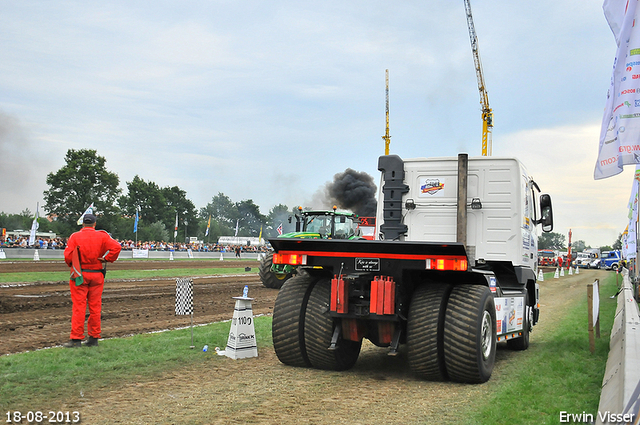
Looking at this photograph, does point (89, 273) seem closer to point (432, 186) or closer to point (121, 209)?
point (432, 186)

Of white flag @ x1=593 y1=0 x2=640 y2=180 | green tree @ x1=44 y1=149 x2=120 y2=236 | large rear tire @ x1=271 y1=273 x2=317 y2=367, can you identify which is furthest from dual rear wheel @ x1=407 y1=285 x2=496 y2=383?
green tree @ x1=44 y1=149 x2=120 y2=236

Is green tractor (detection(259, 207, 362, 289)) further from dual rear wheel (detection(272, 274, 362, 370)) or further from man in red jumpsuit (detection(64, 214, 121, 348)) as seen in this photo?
dual rear wheel (detection(272, 274, 362, 370))

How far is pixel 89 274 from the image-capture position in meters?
8.55

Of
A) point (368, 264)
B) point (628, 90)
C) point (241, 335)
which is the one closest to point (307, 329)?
point (368, 264)

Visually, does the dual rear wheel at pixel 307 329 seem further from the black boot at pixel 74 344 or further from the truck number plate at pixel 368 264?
the black boot at pixel 74 344

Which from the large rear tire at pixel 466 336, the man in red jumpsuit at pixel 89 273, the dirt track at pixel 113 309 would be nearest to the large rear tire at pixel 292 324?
the large rear tire at pixel 466 336

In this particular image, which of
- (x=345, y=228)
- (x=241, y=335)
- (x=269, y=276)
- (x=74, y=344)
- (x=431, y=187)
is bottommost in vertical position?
(x=74, y=344)

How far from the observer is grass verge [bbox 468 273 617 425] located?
5.77 metres

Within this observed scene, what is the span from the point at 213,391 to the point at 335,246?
2363 mm

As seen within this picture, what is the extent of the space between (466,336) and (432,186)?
355 cm

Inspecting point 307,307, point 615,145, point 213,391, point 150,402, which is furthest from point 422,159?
point 150,402

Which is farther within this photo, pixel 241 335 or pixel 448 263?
pixel 241 335

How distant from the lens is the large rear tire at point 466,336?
22.9 feet

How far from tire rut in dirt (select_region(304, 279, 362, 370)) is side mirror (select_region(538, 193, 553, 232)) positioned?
5369 millimetres
